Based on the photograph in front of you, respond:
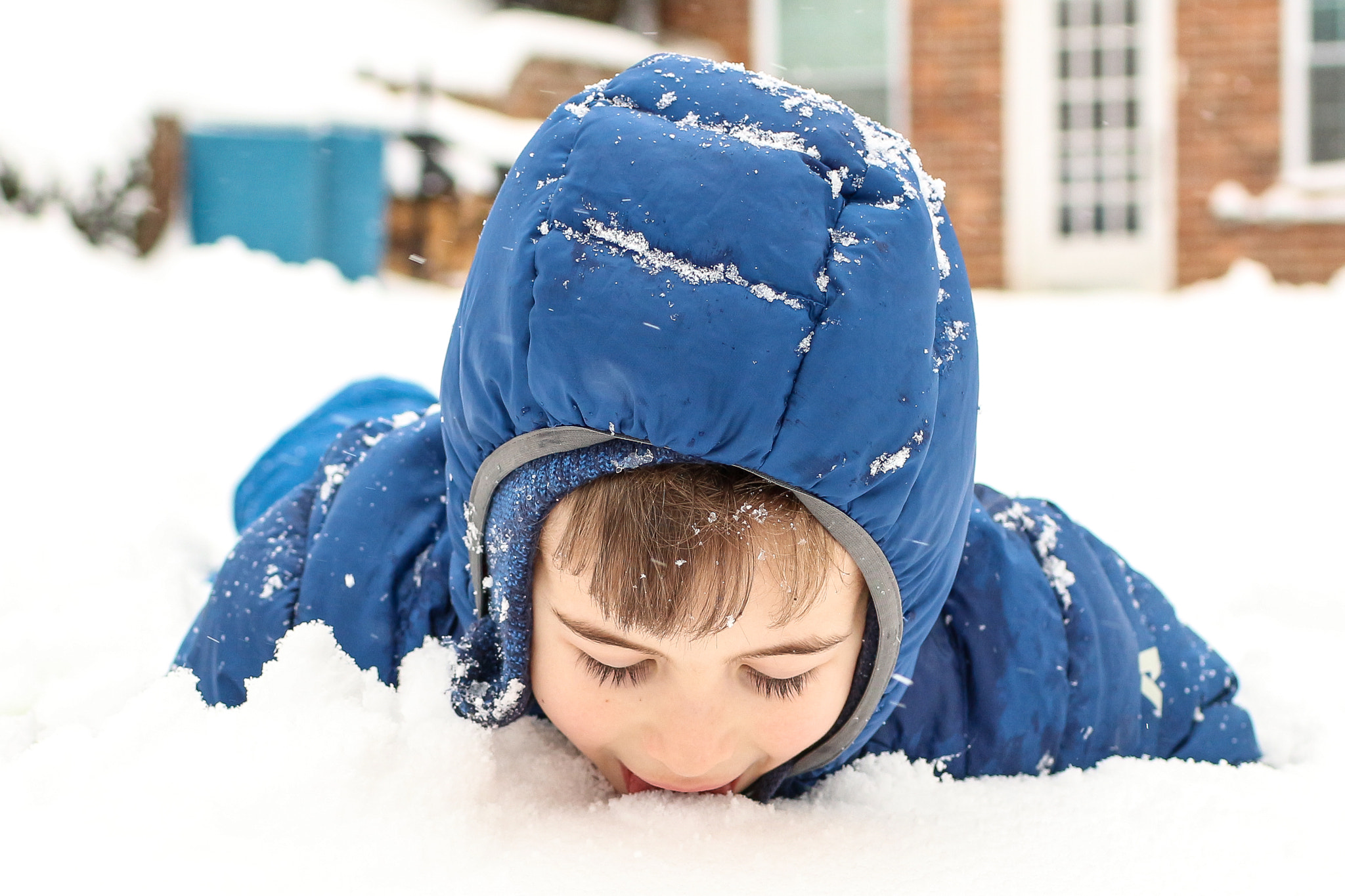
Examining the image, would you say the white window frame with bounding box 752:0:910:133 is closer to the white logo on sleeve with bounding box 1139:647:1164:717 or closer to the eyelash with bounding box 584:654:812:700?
the white logo on sleeve with bounding box 1139:647:1164:717

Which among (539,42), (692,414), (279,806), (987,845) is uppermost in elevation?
(539,42)

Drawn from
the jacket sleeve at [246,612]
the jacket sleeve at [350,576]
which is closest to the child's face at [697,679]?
the jacket sleeve at [350,576]

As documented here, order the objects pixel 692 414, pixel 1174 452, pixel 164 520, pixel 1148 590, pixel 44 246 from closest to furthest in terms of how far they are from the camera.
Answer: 1. pixel 692 414
2. pixel 1148 590
3. pixel 164 520
4. pixel 1174 452
5. pixel 44 246

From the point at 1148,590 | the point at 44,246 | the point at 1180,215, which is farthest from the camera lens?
the point at 1180,215

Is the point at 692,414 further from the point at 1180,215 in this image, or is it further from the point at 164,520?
the point at 1180,215

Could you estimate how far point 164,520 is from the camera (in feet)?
7.90

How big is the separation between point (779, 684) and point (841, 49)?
8838 millimetres

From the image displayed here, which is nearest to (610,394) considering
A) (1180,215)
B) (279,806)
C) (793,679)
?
(793,679)

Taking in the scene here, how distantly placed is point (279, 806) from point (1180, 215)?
345 inches

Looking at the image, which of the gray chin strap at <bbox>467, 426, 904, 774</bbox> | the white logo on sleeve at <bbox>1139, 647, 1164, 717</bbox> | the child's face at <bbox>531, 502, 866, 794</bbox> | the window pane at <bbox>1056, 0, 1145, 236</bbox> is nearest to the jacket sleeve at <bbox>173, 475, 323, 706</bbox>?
the gray chin strap at <bbox>467, 426, 904, 774</bbox>

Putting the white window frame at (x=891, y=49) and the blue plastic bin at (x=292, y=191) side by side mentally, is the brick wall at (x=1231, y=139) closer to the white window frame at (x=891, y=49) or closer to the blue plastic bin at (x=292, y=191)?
the white window frame at (x=891, y=49)

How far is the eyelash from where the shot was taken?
1.25m

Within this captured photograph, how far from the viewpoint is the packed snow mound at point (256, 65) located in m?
6.98

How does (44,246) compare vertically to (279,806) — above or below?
above
